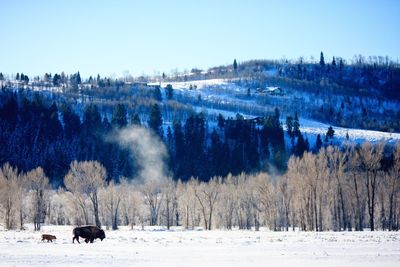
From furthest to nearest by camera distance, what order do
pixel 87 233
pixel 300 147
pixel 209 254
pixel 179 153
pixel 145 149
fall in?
pixel 300 147 → pixel 179 153 → pixel 145 149 → pixel 87 233 → pixel 209 254

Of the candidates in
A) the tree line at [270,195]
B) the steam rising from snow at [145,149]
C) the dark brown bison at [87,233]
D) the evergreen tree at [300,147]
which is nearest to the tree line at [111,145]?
the evergreen tree at [300,147]

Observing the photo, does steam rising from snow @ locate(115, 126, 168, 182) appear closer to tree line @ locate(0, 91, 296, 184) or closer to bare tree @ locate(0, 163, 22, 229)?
tree line @ locate(0, 91, 296, 184)

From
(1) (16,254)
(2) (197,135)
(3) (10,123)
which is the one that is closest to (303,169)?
(1) (16,254)

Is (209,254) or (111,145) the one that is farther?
(111,145)

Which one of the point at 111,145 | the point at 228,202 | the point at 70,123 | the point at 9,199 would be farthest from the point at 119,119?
the point at 9,199

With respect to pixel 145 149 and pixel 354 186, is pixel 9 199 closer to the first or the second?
pixel 354 186

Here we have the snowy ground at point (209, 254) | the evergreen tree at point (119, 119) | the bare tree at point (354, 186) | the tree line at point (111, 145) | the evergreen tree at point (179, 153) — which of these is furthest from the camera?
the evergreen tree at point (119, 119)

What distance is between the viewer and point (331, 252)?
1270 inches

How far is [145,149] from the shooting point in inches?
7308

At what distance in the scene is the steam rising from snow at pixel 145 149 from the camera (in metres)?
176

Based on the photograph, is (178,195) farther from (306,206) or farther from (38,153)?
(38,153)

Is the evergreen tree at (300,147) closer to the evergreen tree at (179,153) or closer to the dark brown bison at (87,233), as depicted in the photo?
the evergreen tree at (179,153)

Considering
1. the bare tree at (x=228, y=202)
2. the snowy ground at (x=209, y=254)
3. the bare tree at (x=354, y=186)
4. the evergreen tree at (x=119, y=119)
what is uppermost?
the evergreen tree at (x=119, y=119)

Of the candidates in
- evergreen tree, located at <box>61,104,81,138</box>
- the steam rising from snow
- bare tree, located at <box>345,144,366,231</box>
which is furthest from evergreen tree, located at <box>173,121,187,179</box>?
bare tree, located at <box>345,144,366,231</box>
